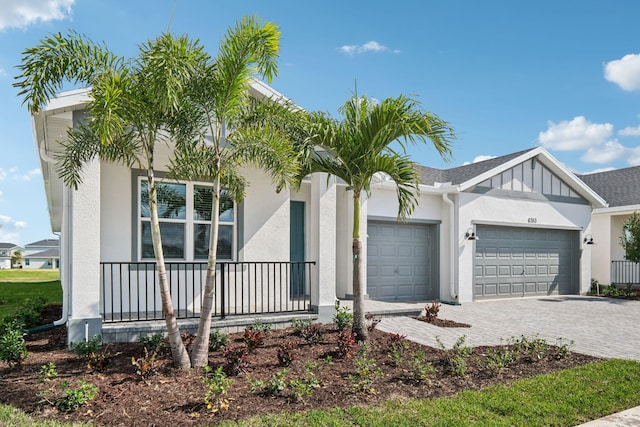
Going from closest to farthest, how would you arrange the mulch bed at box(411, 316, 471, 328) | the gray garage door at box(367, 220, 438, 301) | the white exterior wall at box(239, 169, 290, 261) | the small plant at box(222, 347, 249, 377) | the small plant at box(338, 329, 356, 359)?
the small plant at box(222, 347, 249, 377), the small plant at box(338, 329, 356, 359), the white exterior wall at box(239, 169, 290, 261), the mulch bed at box(411, 316, 471, 328), the gray garage door at box(367, 220, 438, 301)

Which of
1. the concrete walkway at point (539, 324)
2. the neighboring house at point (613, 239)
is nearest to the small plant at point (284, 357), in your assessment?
the concrete walkway at point (539, 324)

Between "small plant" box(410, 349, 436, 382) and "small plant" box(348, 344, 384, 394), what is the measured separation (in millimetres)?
412

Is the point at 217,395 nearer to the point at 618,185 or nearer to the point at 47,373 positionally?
the point at 47,373

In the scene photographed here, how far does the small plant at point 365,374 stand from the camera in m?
4.82

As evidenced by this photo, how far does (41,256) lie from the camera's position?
65500 mm

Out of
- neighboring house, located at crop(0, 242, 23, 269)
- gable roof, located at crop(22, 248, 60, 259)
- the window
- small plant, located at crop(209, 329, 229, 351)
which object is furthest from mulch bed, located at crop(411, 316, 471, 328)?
gable roof, located at crop(22, 248, 60, 259)

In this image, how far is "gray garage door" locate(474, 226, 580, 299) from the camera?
13.2 meters

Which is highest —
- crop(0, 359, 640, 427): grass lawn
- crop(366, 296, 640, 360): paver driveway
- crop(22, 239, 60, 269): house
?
crop(0, 359, 640, 427): grass lawn

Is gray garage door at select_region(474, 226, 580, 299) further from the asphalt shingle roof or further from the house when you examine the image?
the house

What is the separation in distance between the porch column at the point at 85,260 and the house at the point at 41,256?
63450 millimetres

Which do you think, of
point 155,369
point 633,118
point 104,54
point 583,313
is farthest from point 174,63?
point 633,118

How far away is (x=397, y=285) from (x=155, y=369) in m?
7.90

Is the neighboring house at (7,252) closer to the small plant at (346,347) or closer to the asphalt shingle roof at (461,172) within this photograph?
the asphalt shingle roof at (461,172)

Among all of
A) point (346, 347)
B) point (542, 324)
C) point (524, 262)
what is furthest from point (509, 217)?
point (346, 347)
